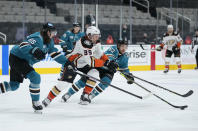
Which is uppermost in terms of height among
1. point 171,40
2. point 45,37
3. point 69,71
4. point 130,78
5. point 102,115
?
point 45,37

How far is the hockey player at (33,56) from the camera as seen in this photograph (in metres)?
4.05

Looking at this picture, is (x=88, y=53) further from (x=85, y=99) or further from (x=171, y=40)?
(x=171, y=40)

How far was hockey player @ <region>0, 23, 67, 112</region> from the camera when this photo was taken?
4051 millimetres

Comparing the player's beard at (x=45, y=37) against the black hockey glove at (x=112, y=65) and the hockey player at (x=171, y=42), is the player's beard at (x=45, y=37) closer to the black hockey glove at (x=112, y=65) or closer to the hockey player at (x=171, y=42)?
the black hockey glove at (x=112, y=65)

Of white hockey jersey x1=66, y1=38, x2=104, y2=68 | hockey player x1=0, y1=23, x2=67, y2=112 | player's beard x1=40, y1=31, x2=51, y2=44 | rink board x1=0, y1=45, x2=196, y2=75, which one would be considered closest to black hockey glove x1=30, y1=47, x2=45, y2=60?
hockey player x1=0, y1=23, x2=67, y2=112

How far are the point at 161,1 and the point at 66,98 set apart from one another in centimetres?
1198

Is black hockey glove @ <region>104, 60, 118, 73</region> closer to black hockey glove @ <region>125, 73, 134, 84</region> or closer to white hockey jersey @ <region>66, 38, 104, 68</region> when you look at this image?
white hockey jersey @ <region>66, 38, 104, 68</region>

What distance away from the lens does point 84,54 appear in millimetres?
4918

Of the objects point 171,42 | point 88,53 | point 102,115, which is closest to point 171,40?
point 171,42

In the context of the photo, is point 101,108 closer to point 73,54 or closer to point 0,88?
point 73,54

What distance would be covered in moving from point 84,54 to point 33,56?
1003 mm

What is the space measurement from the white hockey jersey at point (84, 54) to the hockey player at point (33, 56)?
637 millimetres

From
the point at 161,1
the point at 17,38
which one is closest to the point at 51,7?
the point at 17,38

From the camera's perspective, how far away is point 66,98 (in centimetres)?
516
